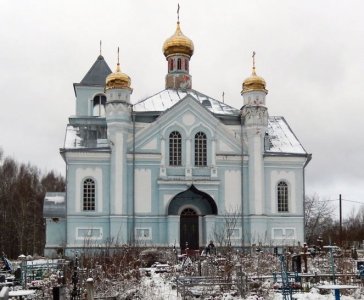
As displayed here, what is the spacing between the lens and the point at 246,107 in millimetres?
28281

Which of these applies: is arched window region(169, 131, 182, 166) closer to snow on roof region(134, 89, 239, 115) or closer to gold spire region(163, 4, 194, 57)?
snow on roof region(134, 89, 239, 115)

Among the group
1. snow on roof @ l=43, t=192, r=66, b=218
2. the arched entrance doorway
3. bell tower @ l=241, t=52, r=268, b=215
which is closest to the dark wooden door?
the arched entrance doorway

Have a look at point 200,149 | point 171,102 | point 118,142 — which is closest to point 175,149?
point 200,149

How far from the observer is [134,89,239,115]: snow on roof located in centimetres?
2906

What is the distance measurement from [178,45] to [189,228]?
9.98m

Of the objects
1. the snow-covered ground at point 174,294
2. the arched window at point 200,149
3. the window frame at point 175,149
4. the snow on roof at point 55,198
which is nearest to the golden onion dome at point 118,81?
the window frame at point 175,149

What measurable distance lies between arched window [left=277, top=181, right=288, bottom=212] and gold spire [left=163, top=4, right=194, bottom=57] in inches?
346

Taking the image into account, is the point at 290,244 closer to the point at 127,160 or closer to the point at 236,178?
the point at 236,178

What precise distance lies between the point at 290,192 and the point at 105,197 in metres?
8.30

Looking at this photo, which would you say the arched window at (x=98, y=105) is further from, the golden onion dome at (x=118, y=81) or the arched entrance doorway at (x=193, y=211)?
the arched entrance doorway at (x=193, y=211)

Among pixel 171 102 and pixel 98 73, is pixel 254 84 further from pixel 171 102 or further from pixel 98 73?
pixel 98 73

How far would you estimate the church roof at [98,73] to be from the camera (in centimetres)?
3341

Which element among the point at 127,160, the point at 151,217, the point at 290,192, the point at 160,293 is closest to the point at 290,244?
the point at 290,192

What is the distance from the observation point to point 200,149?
27.8 m
